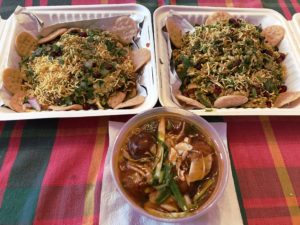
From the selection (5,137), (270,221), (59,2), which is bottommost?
(270,221)

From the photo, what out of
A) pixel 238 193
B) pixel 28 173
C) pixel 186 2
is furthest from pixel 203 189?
pixel 186 2

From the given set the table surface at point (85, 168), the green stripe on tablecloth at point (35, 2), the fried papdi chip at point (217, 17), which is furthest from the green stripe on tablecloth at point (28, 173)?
the fried papdi chip at point (217, 17)

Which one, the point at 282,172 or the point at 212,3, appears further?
the point at 212,3

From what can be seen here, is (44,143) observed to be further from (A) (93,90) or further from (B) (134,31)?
(B) (134,31)

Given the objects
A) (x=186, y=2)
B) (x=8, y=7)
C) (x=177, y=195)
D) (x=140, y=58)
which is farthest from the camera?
(x=186, y=2)

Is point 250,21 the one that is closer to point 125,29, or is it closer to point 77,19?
Answer: point 125,29

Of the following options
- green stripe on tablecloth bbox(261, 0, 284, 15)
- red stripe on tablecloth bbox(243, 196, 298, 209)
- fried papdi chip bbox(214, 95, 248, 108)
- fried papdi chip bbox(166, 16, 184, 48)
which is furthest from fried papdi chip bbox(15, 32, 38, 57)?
green stripe on tablecloth bbox(261, 0, 284, 15)

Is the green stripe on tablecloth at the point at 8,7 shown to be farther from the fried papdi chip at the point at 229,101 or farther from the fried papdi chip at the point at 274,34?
the fried papdi chip at the point at 274,34
